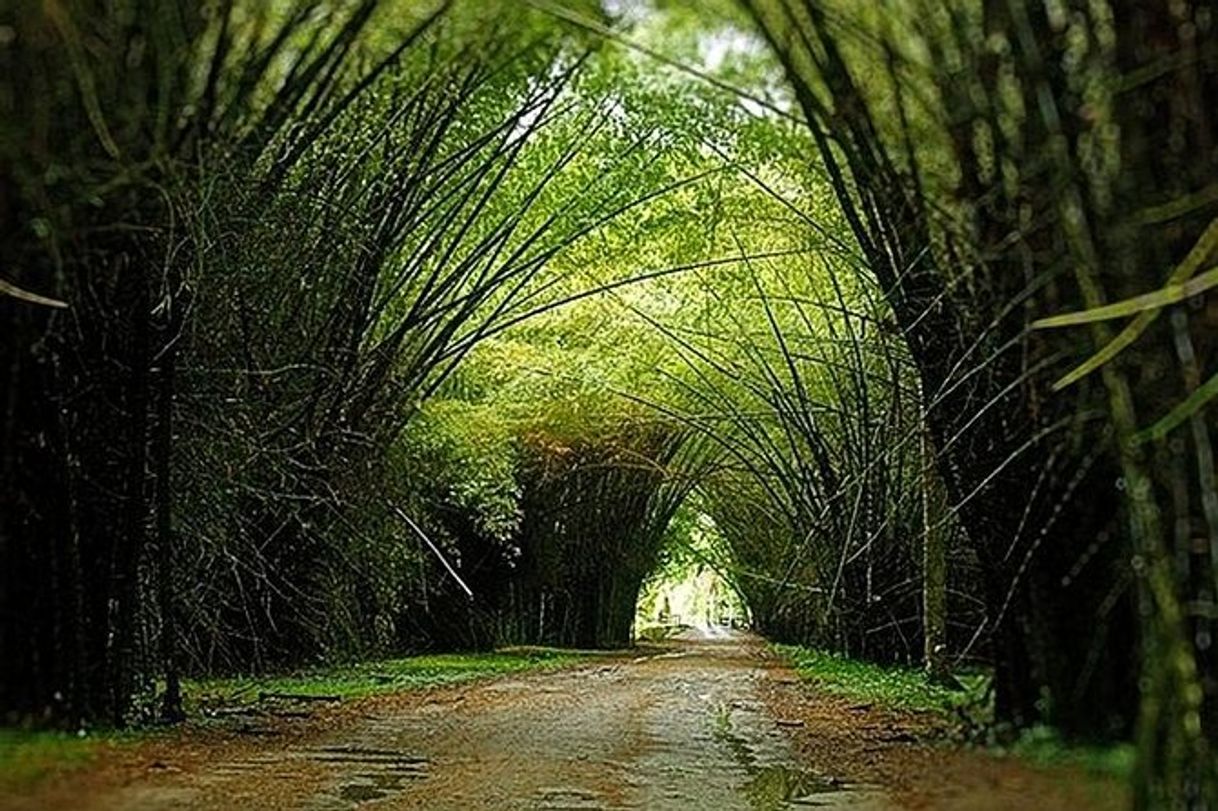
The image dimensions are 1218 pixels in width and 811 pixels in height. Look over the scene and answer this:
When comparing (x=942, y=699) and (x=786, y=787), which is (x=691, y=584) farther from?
(x=786, y=787)

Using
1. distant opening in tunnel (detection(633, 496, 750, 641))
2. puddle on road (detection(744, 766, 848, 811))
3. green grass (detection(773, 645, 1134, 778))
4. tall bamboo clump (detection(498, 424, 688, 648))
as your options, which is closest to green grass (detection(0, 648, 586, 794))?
tall bamboo clump (detection(498, 424, 688, 648))

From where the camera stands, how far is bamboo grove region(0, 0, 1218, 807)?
1.95m

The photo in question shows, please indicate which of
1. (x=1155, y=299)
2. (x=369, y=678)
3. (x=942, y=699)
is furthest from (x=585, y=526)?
(x=1155, y=299)

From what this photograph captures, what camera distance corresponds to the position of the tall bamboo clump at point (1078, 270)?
1722 mm

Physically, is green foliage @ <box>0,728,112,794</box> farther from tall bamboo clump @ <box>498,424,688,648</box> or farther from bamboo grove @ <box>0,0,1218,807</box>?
tall bamboo clump @ <box>498,424,688,648</box>

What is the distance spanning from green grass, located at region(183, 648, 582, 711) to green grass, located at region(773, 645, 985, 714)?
1840mm

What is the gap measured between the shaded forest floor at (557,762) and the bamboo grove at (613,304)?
0.26 metres

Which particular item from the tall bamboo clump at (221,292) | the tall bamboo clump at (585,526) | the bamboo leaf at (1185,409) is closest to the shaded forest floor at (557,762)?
the tall bamboo clump at (221,292)

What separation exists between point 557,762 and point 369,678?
144 inches

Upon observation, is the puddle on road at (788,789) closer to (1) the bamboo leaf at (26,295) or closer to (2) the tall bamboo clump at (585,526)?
(1) the bamboo leaf at (26,295)

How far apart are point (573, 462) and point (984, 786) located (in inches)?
387

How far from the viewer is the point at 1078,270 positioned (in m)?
1.79

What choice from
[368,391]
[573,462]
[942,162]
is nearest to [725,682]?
[368,391]

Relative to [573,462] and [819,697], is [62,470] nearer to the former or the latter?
[819,697]
